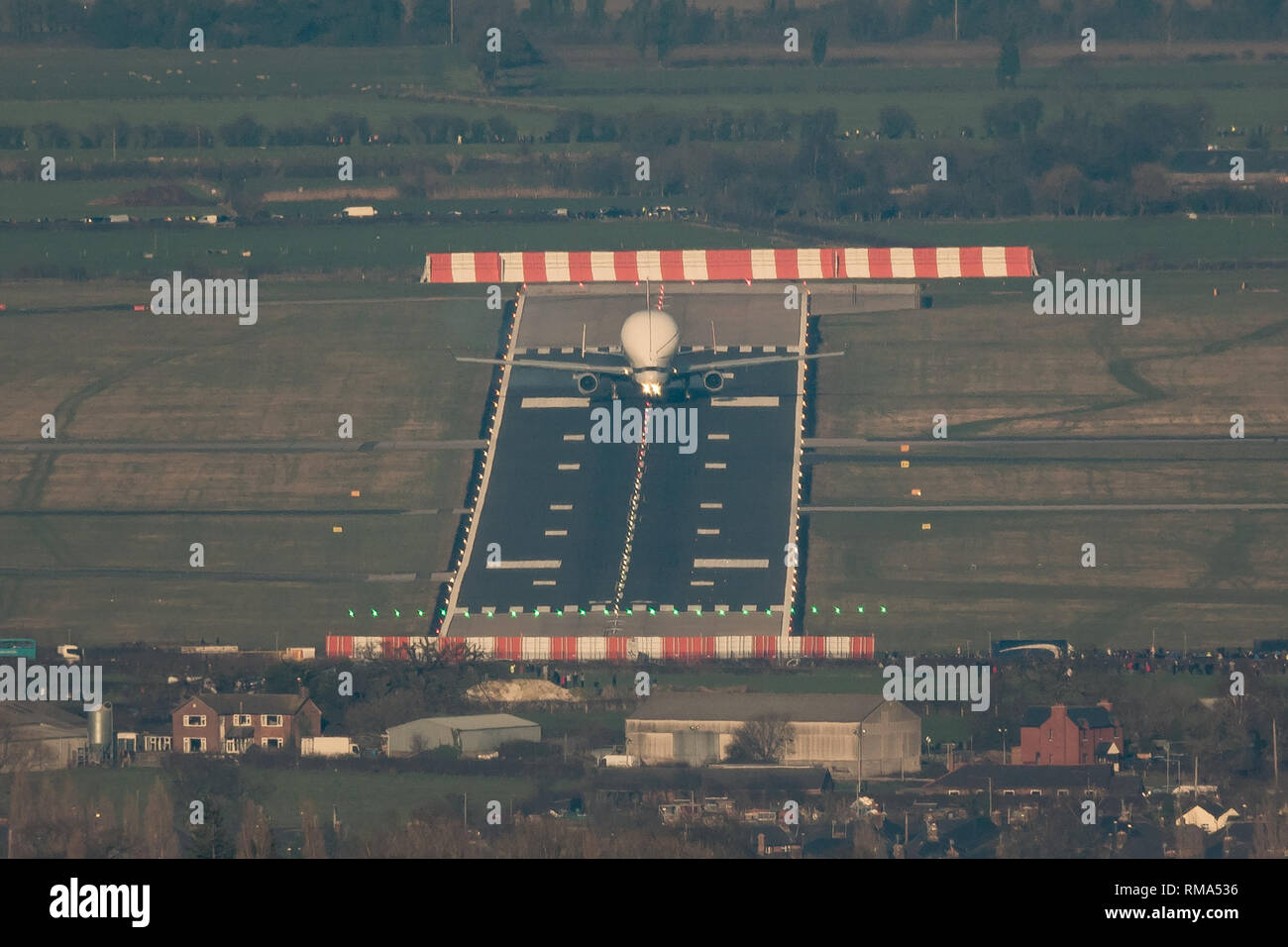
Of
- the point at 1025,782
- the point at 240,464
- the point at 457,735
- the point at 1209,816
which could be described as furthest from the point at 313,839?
the point at 240,464

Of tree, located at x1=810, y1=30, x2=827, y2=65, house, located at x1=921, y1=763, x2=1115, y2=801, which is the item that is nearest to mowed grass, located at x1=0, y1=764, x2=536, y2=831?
house, located at x1=921, y1=763, x2=1115, y2=801

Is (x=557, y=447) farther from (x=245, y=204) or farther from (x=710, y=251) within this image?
(x=245, y=204)

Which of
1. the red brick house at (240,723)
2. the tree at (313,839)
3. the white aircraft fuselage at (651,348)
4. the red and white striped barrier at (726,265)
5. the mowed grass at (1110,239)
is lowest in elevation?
the tree at (313,839)

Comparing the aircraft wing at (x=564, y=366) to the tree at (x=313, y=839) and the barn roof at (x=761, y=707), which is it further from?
the tree at (x=313, y=839)

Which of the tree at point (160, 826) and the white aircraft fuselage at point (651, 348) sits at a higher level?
the white aircraft fuselage at point (651, 348)

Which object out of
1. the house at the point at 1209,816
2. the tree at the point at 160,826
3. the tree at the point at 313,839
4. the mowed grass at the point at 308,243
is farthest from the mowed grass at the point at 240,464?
the house at the point at 1209,816

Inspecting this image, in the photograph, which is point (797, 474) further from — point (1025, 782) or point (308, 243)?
point (308, 243)

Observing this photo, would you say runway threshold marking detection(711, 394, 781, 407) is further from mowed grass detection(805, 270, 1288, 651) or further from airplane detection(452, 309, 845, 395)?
airplane detection(452, 309, 845, 395)
